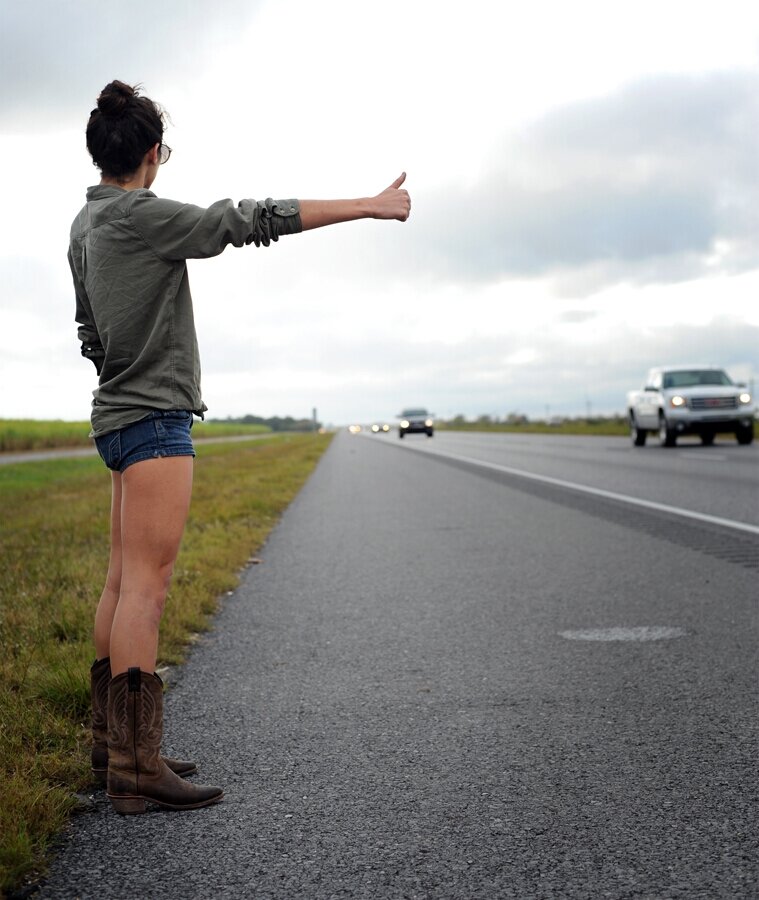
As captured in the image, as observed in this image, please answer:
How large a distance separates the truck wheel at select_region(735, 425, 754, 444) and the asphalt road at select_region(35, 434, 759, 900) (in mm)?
18235

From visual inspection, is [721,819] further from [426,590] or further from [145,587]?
[426,590]

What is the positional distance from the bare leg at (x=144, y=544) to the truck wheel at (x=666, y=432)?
22979 mm

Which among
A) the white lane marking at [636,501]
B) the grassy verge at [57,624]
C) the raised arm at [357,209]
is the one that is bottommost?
the grassy verge at [57,624]

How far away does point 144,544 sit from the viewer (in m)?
2.86

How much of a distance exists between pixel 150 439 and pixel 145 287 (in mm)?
446

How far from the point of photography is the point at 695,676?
412 centimetres

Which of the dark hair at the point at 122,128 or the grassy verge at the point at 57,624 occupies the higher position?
the dark hair at the point at 122,128

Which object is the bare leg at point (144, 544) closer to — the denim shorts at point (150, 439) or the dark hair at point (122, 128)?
the denim shorts at point (150, 439)

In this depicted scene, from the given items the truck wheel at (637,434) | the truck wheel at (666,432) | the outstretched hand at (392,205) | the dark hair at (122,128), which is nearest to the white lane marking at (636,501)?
the truck wheel at (666,432)

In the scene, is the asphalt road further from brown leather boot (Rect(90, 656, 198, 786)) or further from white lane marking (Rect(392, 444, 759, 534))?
white lane marking (Rect(392, 444, 759, 534))

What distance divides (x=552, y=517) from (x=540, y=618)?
532 cm

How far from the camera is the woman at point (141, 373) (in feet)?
9.16

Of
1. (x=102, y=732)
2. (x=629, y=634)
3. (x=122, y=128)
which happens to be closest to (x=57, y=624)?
(x=102, y=732)

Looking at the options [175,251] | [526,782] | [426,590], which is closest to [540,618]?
[426,590]
